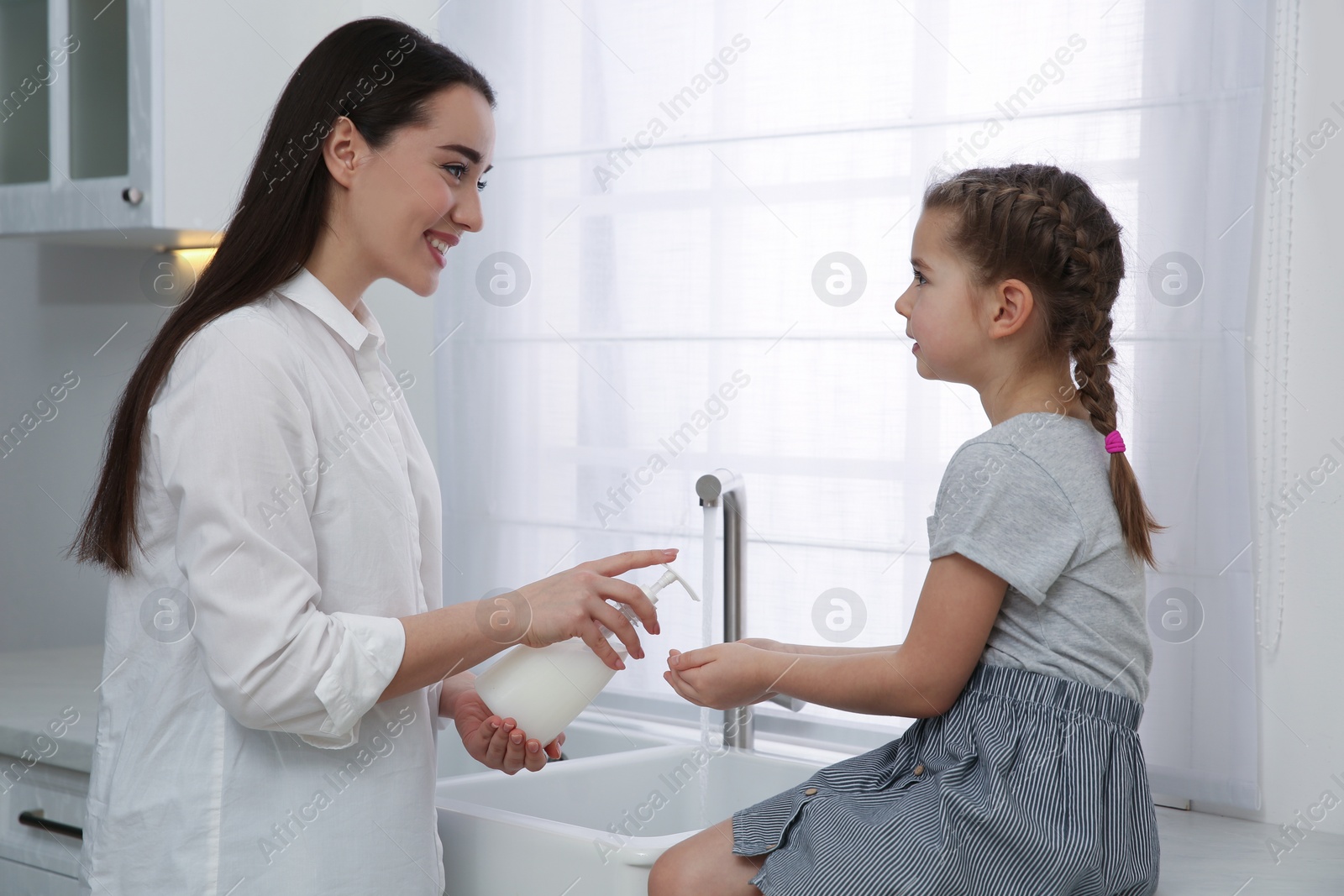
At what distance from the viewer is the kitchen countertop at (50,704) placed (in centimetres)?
146

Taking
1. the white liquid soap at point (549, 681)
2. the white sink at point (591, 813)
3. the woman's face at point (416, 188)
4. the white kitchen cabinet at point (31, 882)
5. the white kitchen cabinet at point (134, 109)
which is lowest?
the white kitchen cabinet at point (31, 882)

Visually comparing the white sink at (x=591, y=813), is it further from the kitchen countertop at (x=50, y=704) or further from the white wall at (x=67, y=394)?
the white wall at (x=67, y=394)

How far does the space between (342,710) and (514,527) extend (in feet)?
3.50

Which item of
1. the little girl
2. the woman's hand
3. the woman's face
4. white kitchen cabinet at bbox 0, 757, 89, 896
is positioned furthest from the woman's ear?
white kitchen cabinet at bbox 0, 757, 89, 896

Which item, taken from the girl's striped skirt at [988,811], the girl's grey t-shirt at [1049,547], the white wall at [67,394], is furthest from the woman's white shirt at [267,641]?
the white wall at [67,394]

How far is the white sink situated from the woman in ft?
0.22

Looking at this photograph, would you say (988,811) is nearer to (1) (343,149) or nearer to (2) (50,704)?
(1) (343,149)

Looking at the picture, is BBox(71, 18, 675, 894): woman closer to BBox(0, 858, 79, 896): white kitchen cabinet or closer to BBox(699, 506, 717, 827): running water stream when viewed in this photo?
BBox(699, 506, 717, 827): running water stream

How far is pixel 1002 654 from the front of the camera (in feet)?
3.06

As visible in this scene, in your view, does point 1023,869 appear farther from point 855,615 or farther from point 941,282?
point 855,615

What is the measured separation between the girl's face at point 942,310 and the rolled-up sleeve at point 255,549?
517mm

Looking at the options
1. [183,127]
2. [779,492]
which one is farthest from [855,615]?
[183,127]

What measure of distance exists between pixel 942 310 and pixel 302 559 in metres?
0.58

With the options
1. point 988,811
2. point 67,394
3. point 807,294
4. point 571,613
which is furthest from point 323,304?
point 67,394
